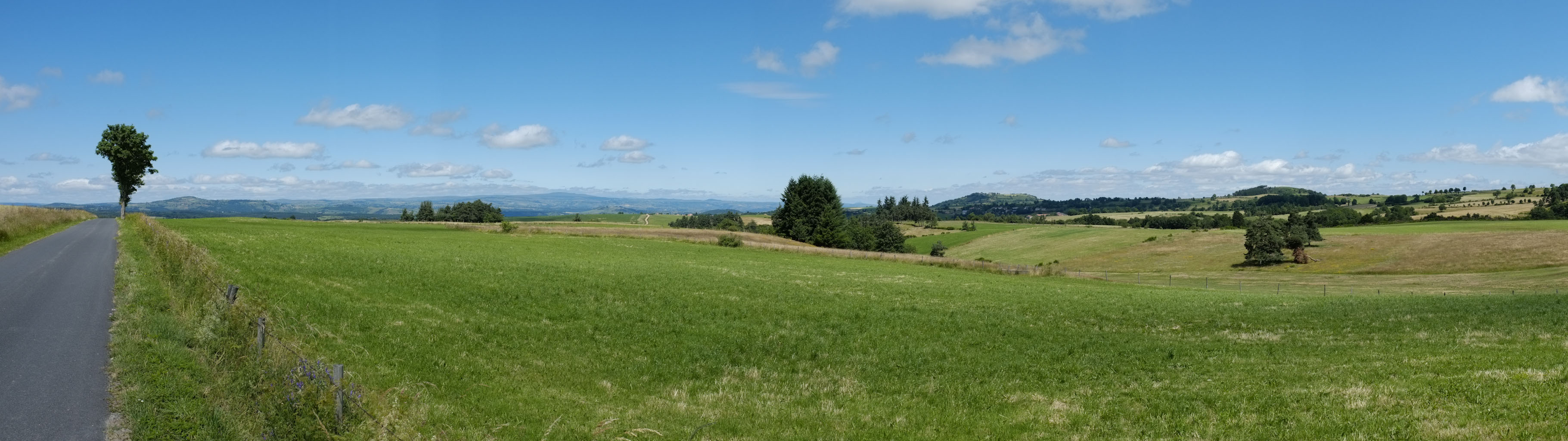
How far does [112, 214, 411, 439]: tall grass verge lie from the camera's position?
9.84 meters

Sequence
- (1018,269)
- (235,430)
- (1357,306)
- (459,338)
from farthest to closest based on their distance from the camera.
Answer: (1018,269) → (1357,306) → (459,338) → (235,430)

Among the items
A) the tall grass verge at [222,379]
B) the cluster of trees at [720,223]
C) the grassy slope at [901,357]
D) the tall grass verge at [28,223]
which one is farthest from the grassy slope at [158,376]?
the cluster of trees at [720,223]

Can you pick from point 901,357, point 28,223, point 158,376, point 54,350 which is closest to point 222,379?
point 158,376

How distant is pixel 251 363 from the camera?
12.3 m

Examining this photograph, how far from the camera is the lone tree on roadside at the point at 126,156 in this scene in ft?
248

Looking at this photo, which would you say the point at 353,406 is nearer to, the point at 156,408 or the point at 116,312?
the point at 156,408

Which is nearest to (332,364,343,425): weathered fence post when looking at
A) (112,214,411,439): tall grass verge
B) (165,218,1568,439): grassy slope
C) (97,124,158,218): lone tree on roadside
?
(112,214,411,439): tall grass verge

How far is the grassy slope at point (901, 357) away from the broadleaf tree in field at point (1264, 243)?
57769mm

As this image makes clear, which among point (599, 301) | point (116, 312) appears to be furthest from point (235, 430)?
point (599, 301)

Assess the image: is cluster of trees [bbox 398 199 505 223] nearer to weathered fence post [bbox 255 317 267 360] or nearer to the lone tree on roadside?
the lone tree on roadside

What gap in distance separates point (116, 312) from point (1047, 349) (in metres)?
22.2

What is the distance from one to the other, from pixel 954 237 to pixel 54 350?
148274 millimetres

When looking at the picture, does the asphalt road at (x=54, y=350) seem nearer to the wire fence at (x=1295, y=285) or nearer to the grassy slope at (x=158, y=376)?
the grassy slope at (x=158, y=376)

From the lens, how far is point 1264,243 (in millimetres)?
86938
